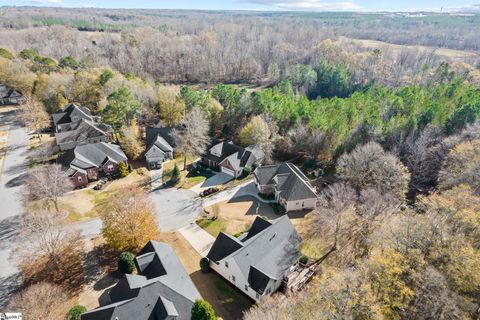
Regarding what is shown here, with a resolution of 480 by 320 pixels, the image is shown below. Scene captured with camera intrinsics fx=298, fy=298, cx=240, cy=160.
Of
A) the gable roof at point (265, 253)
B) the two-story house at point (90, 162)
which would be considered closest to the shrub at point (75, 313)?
the gable roof at point (265, 253)

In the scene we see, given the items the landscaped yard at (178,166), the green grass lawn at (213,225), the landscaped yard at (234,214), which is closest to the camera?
the green grass lawn at (213,225)

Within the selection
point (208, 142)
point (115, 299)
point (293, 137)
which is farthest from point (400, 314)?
point (208, 142)

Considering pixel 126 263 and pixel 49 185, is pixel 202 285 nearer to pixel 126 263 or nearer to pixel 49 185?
pixel 126 263

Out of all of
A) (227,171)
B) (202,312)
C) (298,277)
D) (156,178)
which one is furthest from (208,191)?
(202,312)

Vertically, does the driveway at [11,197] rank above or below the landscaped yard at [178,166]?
above

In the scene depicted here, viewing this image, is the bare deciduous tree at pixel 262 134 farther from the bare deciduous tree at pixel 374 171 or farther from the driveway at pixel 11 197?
the driveway at pixel 11 197

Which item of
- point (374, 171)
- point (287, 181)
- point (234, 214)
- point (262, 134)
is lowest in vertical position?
point (234, 214)
